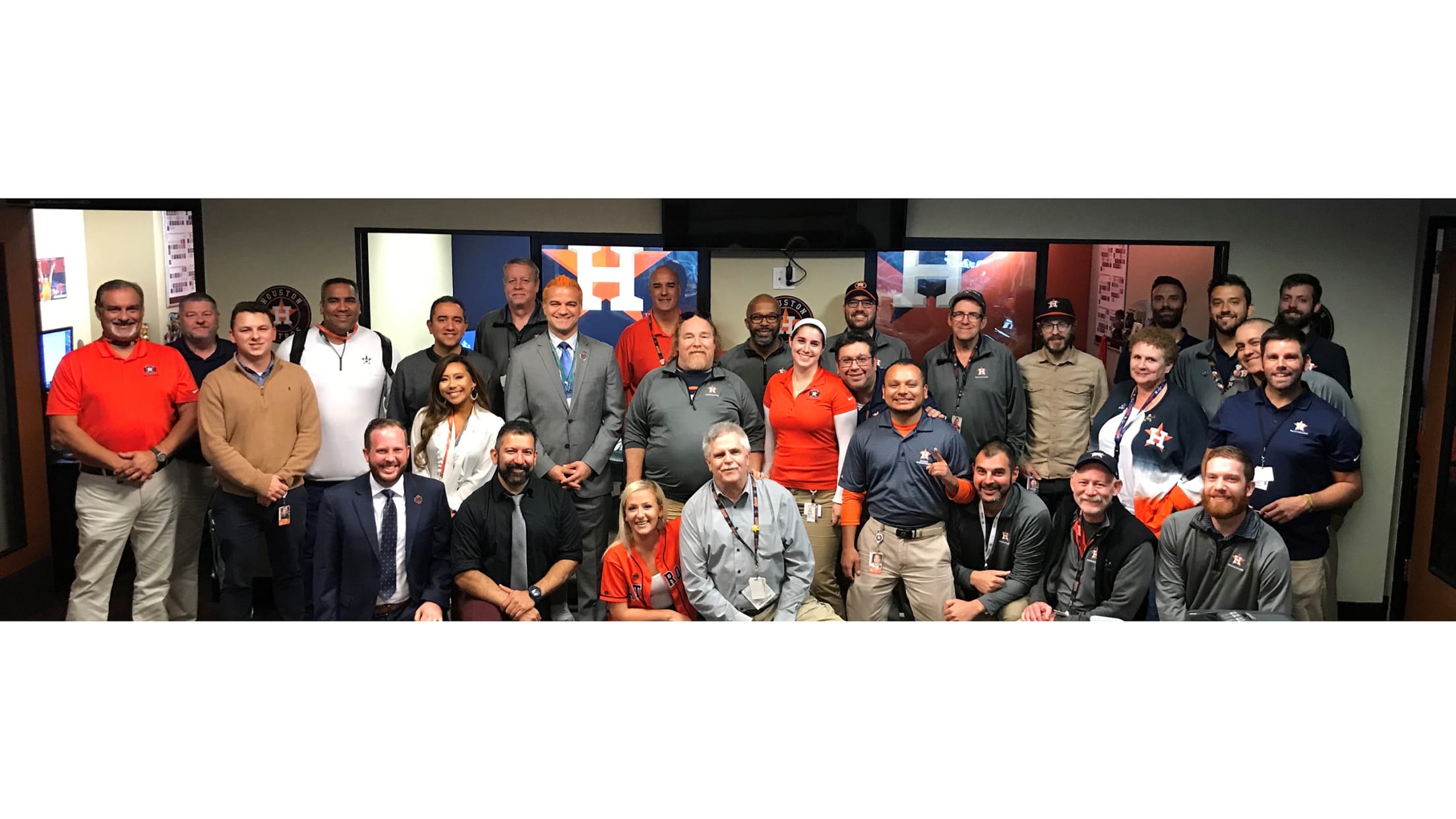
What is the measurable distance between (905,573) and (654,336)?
1669 millimetres

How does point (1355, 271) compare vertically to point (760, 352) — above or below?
above

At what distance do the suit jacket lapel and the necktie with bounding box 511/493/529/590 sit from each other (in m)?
0.44

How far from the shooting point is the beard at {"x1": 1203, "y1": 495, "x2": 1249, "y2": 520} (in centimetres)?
362

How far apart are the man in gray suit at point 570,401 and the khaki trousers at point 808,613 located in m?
0.84

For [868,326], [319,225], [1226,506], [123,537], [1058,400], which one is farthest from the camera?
[319,225]

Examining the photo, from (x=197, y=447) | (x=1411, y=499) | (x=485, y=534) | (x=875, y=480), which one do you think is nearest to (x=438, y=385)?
(x=485, y=534)

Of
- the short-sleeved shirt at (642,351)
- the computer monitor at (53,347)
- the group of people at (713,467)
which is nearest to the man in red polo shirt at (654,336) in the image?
the short-sleeved shirt at (642,351)

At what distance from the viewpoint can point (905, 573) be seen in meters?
4.15

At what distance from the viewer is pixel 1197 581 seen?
12.3 feet

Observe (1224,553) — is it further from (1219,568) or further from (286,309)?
(286,309)

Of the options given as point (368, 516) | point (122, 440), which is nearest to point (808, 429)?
point (368, 516)

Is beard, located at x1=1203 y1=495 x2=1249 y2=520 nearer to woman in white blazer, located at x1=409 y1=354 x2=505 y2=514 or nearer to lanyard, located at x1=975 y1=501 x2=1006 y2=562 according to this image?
lanyard, located at x1=975 y1=501 x2=1006 y2=562

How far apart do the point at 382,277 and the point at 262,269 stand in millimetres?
1254

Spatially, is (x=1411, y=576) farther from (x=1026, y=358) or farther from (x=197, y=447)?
(x=197, y=447)
